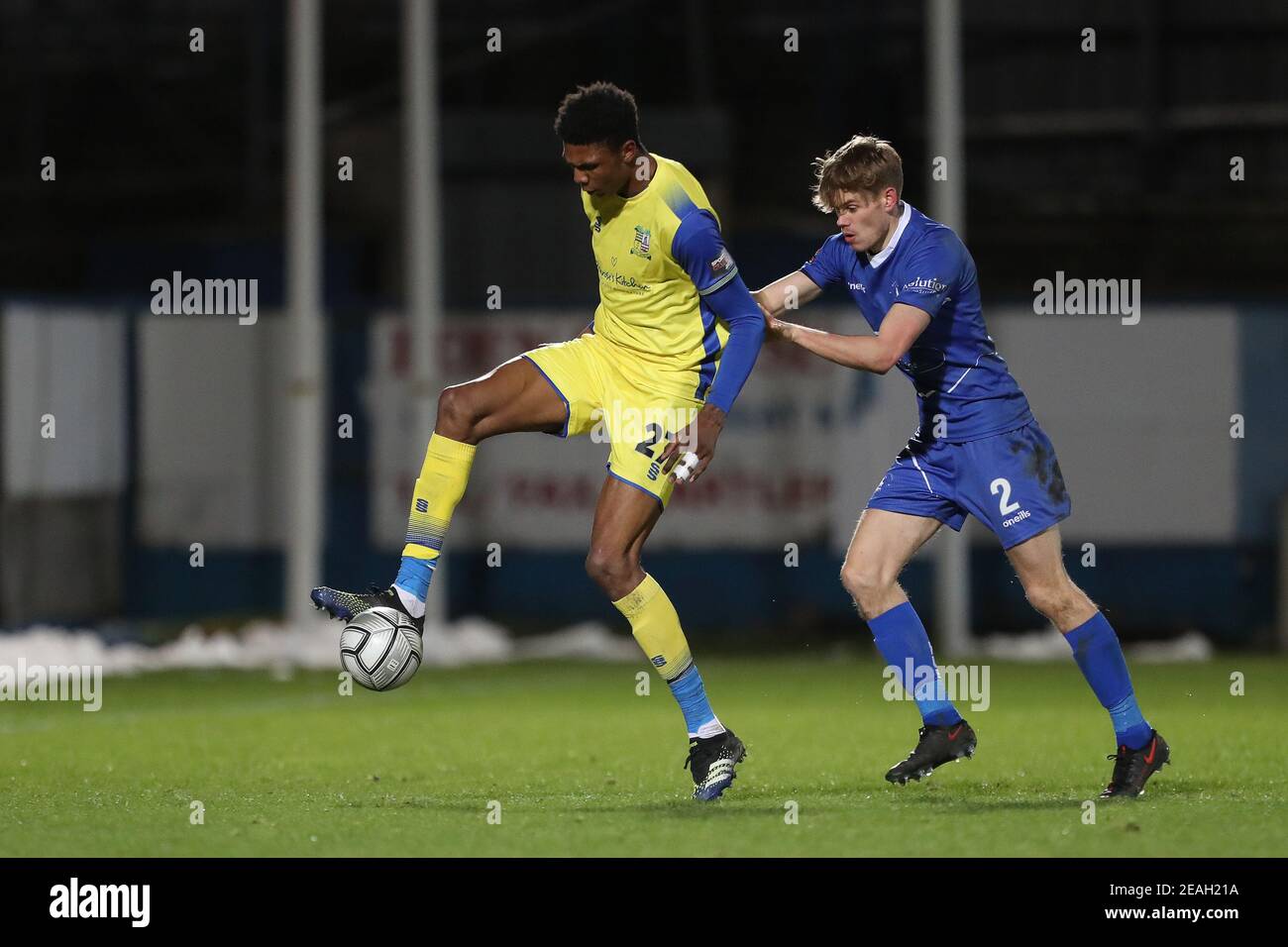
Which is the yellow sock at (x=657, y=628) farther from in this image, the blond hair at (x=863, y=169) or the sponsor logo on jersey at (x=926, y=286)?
the blond hair at (x=863, y=169)

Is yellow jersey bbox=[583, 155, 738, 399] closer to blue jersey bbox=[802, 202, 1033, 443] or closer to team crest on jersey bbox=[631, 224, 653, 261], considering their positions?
team crest on jersey bbox=[631, 224, 653, 261]

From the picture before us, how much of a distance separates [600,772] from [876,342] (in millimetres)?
2226

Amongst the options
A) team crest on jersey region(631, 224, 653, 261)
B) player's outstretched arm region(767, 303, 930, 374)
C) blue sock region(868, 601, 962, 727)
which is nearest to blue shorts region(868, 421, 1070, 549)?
blue sock region(868, 601, 962, 727)

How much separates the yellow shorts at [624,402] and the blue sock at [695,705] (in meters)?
0.61

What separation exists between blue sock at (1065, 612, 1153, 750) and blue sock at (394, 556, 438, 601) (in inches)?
85.6

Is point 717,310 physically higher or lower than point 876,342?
higher

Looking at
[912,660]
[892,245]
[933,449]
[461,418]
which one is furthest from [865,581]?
[461,418]

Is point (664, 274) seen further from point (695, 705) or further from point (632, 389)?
point (695, 705)

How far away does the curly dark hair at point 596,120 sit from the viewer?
7.15m

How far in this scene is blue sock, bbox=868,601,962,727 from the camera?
763cm

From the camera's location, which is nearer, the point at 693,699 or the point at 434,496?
the point at 434,496

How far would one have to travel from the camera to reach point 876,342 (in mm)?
7164
